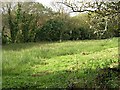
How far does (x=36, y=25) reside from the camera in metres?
23.5

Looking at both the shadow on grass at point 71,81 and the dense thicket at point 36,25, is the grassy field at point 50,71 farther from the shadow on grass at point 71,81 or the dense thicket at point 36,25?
the dense thicket at point 36,25

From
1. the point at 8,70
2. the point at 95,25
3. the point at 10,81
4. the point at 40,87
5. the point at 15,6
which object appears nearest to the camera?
the point at 95,25

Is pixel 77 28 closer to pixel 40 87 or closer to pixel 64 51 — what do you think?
pixel 64 51

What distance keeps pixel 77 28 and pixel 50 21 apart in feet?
8.99

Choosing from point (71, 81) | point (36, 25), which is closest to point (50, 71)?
point (71, 81)

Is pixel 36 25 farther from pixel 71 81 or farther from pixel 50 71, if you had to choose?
pixel 71 81

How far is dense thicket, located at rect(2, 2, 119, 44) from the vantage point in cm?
2217

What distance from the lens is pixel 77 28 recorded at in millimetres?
25344

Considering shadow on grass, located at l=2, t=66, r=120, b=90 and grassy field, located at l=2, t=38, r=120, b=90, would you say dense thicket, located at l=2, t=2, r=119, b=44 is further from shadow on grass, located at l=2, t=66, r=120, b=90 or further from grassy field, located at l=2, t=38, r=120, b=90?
shadow on grass, located at l=2, t=66, r=120, b=90

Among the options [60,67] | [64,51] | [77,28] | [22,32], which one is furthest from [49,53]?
[77,28]

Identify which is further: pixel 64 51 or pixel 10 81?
pixel 64 51

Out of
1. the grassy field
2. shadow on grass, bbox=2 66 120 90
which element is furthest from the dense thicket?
shadow on grass, bbox=2 66 120 90

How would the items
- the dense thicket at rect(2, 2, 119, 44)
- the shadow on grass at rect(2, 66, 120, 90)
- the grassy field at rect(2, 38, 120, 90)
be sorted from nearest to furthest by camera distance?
1. the shadow on grass at rect(2, 66, 120, 90)
2. the grassy field at rect(2, 38, 120, 90)
3. the dense thicket at rect(2, 2, 119, 44)

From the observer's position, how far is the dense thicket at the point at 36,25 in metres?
22.2
